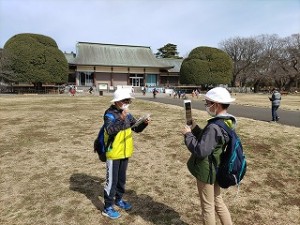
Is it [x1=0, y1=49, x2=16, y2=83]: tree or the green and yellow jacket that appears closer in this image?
the green and yellow jacket

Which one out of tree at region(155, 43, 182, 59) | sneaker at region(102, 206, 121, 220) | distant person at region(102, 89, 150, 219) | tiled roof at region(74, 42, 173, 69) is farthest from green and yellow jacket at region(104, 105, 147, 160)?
tree at region(155, 43, 182, 59)

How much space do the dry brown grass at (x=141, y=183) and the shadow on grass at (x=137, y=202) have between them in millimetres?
13

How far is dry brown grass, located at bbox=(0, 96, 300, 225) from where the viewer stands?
3.76 m

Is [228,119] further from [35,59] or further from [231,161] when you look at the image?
[35,59]

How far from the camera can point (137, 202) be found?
13.6 feet

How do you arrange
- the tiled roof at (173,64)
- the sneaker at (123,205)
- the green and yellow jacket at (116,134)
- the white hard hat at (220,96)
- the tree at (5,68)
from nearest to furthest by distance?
the white hard hat at (220,96) → the green and yellow jacket at (116,134) → the sneaker at (123,205) → the tree at (5,68) → the tiled roof at (173,64)

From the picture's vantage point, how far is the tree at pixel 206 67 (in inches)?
1831

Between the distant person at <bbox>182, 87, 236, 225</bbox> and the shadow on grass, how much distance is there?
2.72 ft

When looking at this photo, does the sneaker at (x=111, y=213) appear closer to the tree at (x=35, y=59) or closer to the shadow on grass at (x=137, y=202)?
the shadow on grass at (x=137, y=202)

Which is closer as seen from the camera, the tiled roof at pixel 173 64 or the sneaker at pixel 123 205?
the sneaker at pixel 123 205

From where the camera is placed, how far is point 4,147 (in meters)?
7.09

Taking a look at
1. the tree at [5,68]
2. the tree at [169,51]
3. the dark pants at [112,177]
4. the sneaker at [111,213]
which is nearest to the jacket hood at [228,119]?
the dark pants at [112,177]

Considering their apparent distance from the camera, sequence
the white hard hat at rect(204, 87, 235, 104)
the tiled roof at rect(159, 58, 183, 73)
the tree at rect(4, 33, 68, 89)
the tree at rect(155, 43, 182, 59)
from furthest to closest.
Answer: the tree at rect(155, 43, 182, 59)
the tiled roof at rect(159, 58, 183, 73)
the tree at rect(4, 33, 68, 89)
the white hard hat at rect(204, 87, 235, 104)

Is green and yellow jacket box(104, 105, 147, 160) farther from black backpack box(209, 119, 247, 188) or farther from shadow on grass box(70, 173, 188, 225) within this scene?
black backpack box(209, 119, 247, 188)
